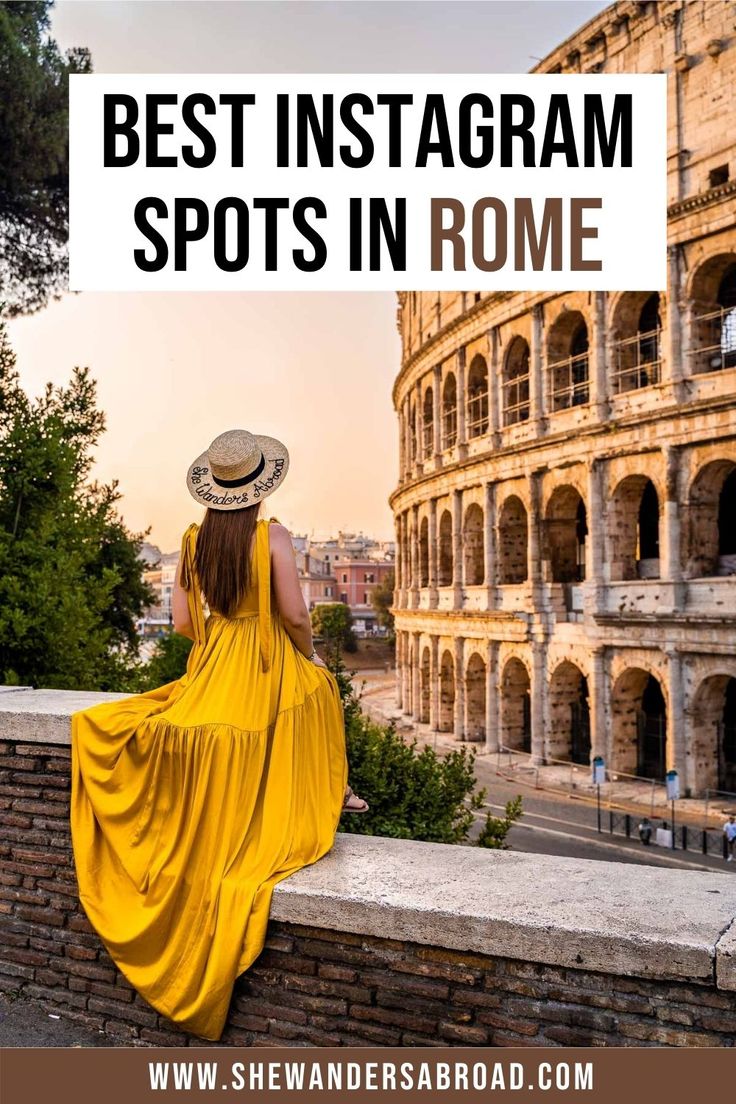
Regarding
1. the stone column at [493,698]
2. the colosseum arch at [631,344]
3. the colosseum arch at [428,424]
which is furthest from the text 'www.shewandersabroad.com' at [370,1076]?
the colosseum arch at [428,424]

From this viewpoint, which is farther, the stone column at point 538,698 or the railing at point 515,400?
the railing at point 515,400

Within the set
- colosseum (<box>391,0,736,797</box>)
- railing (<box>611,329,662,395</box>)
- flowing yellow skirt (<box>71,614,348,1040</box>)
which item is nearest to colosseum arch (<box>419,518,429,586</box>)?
colosseum (<box>391,0,736,797</box>)

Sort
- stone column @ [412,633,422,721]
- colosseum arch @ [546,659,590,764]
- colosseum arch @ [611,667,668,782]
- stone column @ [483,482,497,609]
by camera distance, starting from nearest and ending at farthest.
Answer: colosseum arch @ [611,667,668,782]
colosseum arch @ [546,659,590,764]
stone column @ [483,482,497,609]
stone column @ [412,633,422,721]

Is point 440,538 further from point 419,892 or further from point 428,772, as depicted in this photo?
point 419,892

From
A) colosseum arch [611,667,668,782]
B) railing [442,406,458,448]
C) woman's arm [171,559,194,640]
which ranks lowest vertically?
colosseum arch [611,667,668,782]

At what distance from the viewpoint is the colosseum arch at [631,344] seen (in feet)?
79.9

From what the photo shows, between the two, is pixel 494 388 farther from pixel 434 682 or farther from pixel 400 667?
pixel 400 667

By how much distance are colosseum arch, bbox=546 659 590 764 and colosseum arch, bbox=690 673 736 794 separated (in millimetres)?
4080

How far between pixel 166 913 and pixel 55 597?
5962mm

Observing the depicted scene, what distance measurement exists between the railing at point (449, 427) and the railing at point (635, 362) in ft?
28.7

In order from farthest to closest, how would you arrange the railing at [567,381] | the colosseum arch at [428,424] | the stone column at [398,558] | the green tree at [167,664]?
1. the stone column at [398,558]
2. the colosseum arch at [428,424]
3. the railing at [567,381]
4. the green tree at [167,664]

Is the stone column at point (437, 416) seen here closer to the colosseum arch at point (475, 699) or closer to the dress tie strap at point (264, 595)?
the colosseum arch at point (475, 699)

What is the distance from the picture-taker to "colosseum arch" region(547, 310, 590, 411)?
26.6 metres

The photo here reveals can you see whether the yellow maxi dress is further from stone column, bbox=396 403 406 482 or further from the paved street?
stone column, bbox=396 403 406 482
